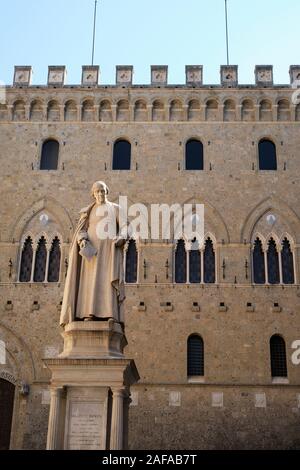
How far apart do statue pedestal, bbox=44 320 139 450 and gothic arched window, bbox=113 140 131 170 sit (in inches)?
521

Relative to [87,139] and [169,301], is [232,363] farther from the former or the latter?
[87,139]

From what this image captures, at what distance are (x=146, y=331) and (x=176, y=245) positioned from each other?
3063 millimetres

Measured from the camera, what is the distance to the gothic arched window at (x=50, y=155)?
21906mm

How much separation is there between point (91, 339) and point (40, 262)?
11831mm

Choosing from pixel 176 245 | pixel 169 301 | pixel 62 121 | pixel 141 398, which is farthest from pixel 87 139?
pixel 141 398

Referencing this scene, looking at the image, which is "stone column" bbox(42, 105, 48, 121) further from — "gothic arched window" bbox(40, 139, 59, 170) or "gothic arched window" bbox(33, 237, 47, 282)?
"gothic arched window" bbox(33, 237, 47, 282)

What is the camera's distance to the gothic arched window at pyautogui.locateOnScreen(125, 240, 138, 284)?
2033 centimetres

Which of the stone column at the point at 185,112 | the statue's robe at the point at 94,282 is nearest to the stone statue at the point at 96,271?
the statue's robe at the point at 94,282

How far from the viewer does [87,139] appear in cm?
2202

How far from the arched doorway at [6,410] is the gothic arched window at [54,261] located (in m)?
3.60

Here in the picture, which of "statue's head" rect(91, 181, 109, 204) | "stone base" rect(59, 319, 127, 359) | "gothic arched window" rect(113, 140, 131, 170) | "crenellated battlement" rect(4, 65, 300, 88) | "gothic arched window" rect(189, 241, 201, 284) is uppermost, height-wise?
"crenellated battlement" rect(4, 65, 300, 88)

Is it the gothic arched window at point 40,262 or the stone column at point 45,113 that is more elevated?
the stone column at point 45,113

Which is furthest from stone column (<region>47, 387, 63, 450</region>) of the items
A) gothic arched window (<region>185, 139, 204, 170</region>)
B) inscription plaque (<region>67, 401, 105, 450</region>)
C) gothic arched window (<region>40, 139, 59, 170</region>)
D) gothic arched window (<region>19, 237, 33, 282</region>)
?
gothic arched window (<region>40, 139, 59, 170</region>)

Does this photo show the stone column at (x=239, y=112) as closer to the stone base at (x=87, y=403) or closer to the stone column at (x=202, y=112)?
the stone column at (x=202, y=112)
